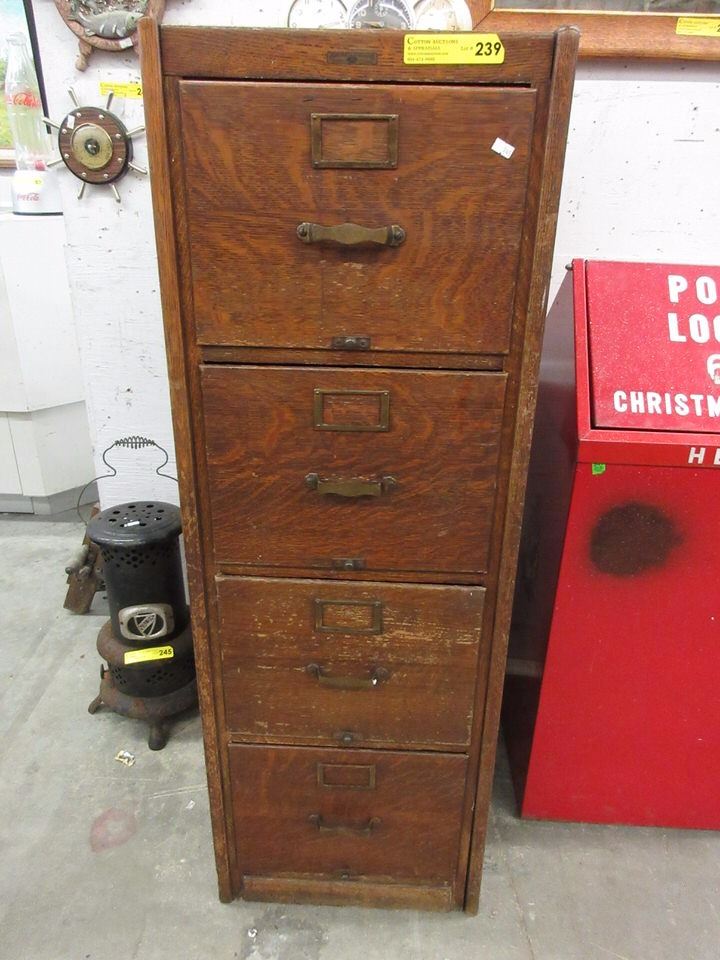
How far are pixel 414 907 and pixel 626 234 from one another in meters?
1.52

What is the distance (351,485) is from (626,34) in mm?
1119

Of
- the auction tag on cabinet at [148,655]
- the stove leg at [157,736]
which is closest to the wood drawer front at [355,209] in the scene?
the auction tag on cabinet at [148,655]

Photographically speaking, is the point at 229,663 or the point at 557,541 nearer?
the point at 229,663

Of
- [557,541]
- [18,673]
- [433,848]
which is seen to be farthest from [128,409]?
[433,848]

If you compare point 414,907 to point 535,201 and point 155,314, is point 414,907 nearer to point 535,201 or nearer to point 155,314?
point 535,201

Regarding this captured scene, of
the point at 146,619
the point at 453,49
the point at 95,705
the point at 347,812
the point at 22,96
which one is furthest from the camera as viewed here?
the point at 22,96

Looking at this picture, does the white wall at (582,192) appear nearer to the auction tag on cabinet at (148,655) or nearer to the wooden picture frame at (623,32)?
the wooden picture frame at (623,32)

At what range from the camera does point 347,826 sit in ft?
3.98

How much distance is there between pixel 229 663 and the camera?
1.09 meters

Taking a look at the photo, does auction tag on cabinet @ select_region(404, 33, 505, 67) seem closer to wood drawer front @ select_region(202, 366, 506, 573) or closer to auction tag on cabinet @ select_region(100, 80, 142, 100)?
wood drawer front @ select_region(202, 366, 506, 573)

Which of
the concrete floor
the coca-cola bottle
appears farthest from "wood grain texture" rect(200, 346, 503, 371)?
the coca-cola bottle

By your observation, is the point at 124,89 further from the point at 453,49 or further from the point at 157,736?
the point at 157,736

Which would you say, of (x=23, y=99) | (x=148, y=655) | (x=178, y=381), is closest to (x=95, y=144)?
(x=23, y=99)

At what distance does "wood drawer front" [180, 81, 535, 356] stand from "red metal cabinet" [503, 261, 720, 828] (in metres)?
0.37
